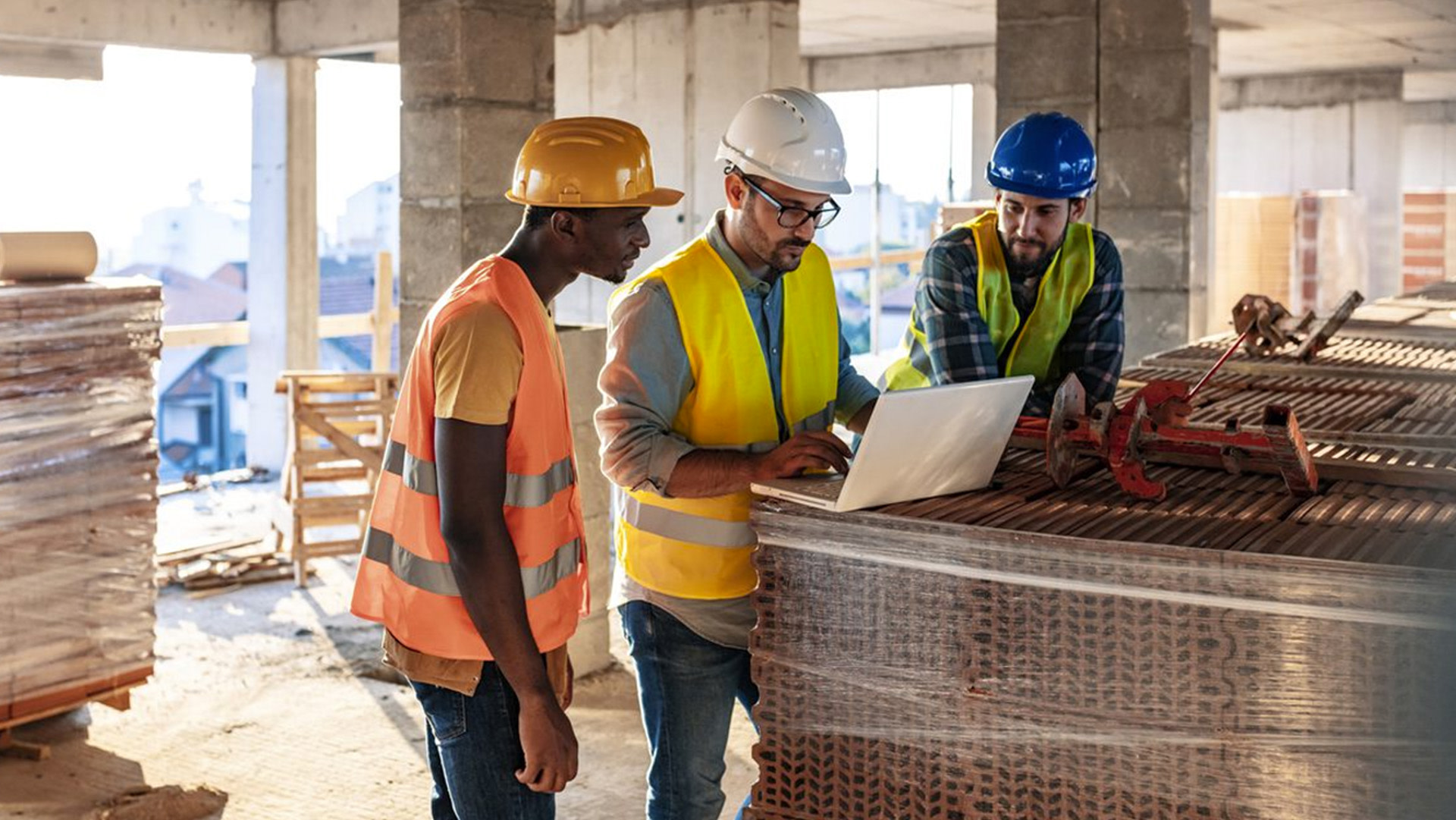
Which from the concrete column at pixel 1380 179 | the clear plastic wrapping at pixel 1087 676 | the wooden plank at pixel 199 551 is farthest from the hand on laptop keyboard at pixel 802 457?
the concrete column at pixel 1380 179

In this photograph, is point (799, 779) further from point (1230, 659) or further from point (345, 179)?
point (345, 179)

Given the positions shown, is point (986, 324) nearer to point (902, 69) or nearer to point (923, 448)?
point (923, 448)

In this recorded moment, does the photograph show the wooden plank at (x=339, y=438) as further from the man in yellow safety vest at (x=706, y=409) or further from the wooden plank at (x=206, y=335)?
the man in yellow safety vest at (x=706, y=409)

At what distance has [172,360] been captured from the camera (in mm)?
19344

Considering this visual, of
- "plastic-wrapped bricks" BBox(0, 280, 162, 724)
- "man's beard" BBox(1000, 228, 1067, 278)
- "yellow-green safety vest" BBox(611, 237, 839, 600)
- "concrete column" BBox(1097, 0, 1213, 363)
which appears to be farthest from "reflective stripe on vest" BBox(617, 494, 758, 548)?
"concrete column" BBox(1097, 0, 1213, 363)

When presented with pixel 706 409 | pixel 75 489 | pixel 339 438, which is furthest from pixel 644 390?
pixel 339 438

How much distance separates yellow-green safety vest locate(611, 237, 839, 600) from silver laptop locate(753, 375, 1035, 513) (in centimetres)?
31

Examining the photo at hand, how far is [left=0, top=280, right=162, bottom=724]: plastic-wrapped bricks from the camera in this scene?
592cm

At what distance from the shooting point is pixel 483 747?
8.92 feet

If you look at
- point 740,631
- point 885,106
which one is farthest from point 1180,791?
point 885,106

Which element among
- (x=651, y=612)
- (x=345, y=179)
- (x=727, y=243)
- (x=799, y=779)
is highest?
(x=345, y=179)

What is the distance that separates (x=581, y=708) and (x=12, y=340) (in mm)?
2934

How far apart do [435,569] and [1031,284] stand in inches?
72.7

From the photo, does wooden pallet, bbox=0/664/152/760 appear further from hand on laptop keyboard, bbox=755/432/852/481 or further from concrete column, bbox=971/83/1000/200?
concrete column, bbox=971/83/1000/200
